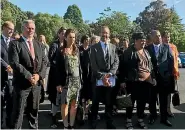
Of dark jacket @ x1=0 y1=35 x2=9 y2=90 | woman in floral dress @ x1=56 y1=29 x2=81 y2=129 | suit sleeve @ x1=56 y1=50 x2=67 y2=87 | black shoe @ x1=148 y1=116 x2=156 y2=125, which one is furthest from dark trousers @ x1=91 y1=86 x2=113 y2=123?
dark jacket @ x1=0 y1=35 x2=9 y2=90

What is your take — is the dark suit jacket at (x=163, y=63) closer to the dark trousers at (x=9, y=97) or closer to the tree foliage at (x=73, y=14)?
the dark trousers at (x=9, y=97)

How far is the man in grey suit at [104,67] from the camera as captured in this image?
18.5ft

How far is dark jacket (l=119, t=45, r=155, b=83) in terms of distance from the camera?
577 centimetres

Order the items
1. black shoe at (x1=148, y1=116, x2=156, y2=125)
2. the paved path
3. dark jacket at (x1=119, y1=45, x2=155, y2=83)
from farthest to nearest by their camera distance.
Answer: black shoe at (x1=148, y1=116, x2=156, y2=125) → the paved path → dark jacket at (x1=119, y1=45, x2=155, y2=83)

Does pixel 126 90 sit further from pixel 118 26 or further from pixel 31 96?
pixel 118 26

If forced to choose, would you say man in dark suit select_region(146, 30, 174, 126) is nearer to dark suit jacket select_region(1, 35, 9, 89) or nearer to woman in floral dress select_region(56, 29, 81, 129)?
woman in floral dress select_region(56, 29, 81, 129)

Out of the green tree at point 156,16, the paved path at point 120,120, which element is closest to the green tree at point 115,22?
the green tree at point 156,16

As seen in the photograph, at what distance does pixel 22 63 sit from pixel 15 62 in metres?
0.16

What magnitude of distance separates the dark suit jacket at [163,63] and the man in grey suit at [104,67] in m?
0.80

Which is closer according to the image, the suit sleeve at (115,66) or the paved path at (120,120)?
the suit sleeve at (115,66)

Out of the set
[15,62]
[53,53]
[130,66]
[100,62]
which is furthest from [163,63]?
[15,62]

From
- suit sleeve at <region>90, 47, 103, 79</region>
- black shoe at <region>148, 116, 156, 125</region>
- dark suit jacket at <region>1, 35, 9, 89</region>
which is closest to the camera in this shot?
dark suit jacket at <region>1, 35, 9, 89</region>

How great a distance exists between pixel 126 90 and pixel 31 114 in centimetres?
205

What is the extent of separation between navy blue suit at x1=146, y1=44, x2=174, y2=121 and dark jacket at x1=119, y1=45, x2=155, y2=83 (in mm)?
188
